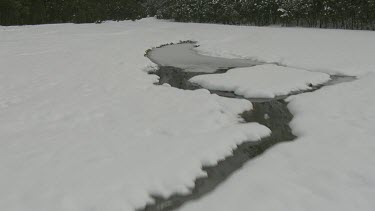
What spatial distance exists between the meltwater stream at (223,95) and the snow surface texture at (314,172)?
19 cm

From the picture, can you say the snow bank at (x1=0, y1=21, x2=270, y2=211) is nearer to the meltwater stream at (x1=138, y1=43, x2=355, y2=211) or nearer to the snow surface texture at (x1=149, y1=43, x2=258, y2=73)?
the meltwater stream at (x1=138, y1=43, x2=355, y2=211)

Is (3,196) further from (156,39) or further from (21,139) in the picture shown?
(156,39)

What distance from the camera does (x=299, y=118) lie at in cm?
694

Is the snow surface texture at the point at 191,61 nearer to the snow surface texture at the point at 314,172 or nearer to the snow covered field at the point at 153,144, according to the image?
the snow covered field at the point at 153,144

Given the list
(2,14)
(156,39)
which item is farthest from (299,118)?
(2,14)

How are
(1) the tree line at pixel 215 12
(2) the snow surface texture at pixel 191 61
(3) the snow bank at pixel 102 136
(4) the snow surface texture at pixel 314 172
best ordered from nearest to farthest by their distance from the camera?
(4) the snow surface texture at pixel 314 172 < (3) the snow bank at pixel 102 136 < (2) the snow surface texture at pixel 191 61 < (1) the tree line at pixel 215 12

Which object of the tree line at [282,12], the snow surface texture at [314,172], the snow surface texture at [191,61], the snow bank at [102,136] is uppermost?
the tree line at [282,12]

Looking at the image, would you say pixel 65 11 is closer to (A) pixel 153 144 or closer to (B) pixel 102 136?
(B) pixel 102 136

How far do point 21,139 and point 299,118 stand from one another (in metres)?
4.73

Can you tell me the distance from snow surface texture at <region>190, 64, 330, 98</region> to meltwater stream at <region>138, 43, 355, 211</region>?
281 mm

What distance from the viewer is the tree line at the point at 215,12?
21.6 metres

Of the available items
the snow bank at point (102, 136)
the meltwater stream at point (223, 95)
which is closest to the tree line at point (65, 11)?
the meltwater stream at point (223, 95)

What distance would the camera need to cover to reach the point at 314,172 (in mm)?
4688

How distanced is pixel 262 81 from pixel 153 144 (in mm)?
5174
